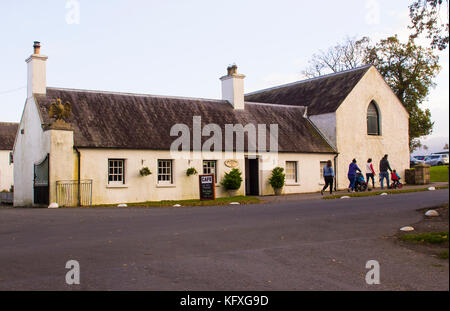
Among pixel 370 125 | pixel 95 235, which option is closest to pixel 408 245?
pixel 95 235

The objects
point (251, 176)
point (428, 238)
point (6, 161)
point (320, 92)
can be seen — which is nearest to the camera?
point (428, 238)

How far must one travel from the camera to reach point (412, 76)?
153 ft

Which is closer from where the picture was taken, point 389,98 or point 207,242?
point 207,242

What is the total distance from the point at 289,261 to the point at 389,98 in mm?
29612

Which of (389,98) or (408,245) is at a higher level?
(389,98)

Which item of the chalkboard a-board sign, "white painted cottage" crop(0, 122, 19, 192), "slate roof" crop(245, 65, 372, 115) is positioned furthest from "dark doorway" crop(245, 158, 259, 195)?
"white painted cottage" crop(0, 122, 19, 192)

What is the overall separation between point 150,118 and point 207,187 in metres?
5.60

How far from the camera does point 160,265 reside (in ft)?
26.0
